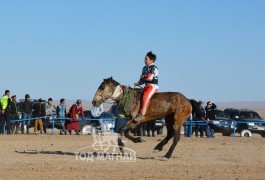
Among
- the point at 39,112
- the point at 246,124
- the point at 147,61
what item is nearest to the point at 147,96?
the point at 147,61

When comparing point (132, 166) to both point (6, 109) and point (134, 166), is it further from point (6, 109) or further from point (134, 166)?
point (6, 109)

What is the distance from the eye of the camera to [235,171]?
1285cm

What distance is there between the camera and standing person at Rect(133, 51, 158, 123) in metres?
15.0

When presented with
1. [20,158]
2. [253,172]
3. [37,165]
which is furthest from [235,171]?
[20,158]

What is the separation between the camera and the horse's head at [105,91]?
49.9 ft

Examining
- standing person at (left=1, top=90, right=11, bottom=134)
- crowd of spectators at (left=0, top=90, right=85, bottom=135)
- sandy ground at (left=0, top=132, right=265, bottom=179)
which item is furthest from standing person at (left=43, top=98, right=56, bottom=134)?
sandy ground at (left=0, top=132, right=265, bottom=179)

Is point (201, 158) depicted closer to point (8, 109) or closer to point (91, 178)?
point (91, 178)

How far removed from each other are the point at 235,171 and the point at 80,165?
321cm

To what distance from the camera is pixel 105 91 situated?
15.2m

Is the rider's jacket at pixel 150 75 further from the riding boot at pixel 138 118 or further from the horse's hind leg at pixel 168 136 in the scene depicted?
the horse's hind leg at pixel 168 136

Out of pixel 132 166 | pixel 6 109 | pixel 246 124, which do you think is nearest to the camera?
pixel 132 166

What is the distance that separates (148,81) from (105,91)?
106 centimetres

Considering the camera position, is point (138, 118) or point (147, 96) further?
point (147, 96)

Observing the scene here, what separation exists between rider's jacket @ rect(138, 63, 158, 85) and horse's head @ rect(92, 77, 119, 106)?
2.28 feet
